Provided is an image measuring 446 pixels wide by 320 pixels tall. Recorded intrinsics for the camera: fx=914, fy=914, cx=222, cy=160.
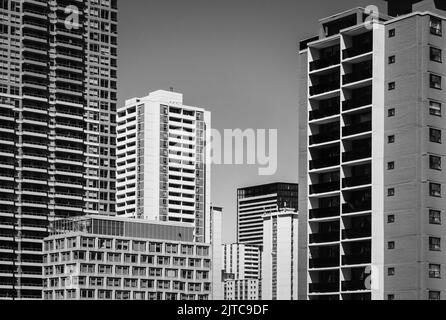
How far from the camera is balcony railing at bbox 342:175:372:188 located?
93750mm

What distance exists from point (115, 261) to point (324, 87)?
9485cm

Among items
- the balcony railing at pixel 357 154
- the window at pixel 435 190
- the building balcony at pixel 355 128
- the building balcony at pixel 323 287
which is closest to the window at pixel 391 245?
the window at pixel 435 190

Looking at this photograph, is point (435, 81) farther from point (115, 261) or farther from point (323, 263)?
point (115, 261)

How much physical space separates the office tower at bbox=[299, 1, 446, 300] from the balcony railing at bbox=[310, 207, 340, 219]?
0.15 m

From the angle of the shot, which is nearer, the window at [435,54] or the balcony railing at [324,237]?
the window at [435,54]

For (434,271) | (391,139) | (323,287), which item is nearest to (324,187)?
(391,139)

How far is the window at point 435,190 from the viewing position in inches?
3556

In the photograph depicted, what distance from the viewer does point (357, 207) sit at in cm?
9450

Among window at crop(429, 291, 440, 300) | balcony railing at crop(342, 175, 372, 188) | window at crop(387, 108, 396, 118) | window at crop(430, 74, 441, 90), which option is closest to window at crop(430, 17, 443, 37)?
window at crop(430, 74, 441, 90)

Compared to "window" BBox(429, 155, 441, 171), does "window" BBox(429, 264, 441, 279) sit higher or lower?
lower

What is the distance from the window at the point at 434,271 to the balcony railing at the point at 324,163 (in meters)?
15.4

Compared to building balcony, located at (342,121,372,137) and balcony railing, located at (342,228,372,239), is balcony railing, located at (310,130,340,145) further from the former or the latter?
balcony railing, located at (342,228,372,239)

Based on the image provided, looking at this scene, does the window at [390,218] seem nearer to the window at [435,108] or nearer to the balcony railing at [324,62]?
the window at [435,108]
